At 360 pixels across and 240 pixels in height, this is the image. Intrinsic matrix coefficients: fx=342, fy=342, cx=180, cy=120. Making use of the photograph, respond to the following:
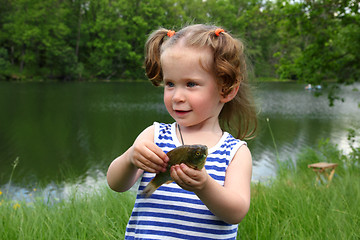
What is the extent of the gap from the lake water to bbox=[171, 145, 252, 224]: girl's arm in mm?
583

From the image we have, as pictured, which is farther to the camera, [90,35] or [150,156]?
[90,35]

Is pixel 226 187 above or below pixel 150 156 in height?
below

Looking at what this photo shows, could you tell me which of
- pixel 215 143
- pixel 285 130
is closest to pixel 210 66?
pixel 215 143

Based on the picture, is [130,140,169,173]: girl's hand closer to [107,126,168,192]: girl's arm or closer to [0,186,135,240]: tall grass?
[107,126,168,192]: girl's arm

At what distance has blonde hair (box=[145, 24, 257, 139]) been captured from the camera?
4.36 feet

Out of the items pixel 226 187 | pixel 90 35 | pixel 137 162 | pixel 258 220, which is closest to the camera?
pixel 137 162

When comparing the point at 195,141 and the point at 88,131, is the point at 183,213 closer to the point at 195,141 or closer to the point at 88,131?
the point at 195,141

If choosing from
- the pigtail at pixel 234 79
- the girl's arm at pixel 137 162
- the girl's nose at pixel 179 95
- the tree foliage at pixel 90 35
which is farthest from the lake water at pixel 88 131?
the tree foliage at pixel 90 35

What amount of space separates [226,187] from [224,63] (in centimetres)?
47

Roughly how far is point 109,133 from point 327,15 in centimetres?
853

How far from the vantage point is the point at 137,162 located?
43.8 inches

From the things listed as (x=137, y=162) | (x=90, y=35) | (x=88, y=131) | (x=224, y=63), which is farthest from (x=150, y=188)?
(x=90, y=35)

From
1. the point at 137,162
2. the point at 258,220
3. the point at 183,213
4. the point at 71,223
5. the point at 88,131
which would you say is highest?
the point at 137,162

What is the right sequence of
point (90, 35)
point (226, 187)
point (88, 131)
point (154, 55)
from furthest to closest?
point (90, 35) < point (88, 131) < point (154, 55) < point (226, 187)
